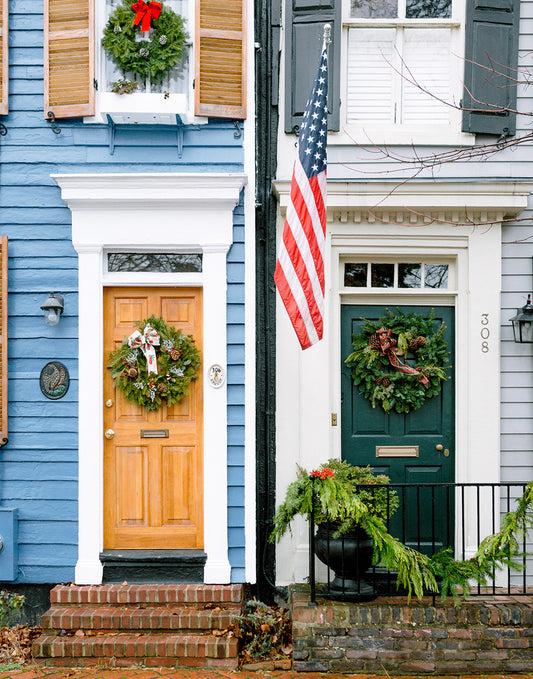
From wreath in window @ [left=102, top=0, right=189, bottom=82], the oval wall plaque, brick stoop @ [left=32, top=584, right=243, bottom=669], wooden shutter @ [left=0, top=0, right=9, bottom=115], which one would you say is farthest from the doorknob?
wooden shutter @ [left=0, top=0, right=9, bottom=115]

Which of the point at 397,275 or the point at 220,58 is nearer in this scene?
the point at 220,58

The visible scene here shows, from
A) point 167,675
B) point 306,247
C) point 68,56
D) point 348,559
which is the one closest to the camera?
point 306,247

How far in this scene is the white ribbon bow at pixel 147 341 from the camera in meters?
5.27

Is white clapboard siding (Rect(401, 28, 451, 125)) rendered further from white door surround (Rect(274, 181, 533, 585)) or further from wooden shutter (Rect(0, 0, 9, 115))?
wooden shutter (Rect(0, 0, 9, 115))

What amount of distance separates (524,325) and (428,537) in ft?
6.48

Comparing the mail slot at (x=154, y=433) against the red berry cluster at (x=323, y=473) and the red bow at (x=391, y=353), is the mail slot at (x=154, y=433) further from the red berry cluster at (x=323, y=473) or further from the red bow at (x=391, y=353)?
the red bow at (x=391, y=353)

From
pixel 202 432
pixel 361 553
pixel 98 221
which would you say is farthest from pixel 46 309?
pixel 361 553

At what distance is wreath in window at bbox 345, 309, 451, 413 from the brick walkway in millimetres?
2113

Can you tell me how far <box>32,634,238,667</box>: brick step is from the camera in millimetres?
4734

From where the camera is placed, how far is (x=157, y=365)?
208 inches

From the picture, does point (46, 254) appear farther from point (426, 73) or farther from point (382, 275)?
point (426, 73)

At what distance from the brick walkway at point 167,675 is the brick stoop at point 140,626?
→ 0.08m

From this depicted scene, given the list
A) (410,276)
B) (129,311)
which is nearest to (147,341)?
(129,311)

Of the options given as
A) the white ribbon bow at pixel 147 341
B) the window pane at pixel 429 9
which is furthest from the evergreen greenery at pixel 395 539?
the window pane at pixel 429 9
